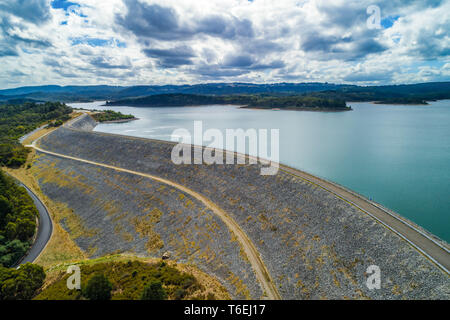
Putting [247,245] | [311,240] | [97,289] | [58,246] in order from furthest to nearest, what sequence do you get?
[58,246]
[247,245]
[311,240]
[97,289]

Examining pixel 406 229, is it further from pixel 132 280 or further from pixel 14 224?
pixel 14 224

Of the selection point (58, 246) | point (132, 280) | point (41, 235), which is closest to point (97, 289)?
point (132, 280)

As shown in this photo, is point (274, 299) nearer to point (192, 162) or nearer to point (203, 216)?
point (203, 216)

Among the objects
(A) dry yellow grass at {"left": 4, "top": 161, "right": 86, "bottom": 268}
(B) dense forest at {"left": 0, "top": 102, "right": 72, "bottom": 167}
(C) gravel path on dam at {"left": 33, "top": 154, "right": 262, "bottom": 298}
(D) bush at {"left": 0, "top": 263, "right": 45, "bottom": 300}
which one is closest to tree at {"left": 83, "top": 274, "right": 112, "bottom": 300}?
(D) bush at {"left": 0, "top": 263, "right": 45, "bottom": 300}

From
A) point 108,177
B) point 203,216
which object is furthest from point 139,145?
point 203,216

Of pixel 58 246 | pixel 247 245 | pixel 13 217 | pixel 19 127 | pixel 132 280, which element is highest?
pixel 19 127

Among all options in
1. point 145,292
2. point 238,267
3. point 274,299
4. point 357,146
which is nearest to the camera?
point 145,292
